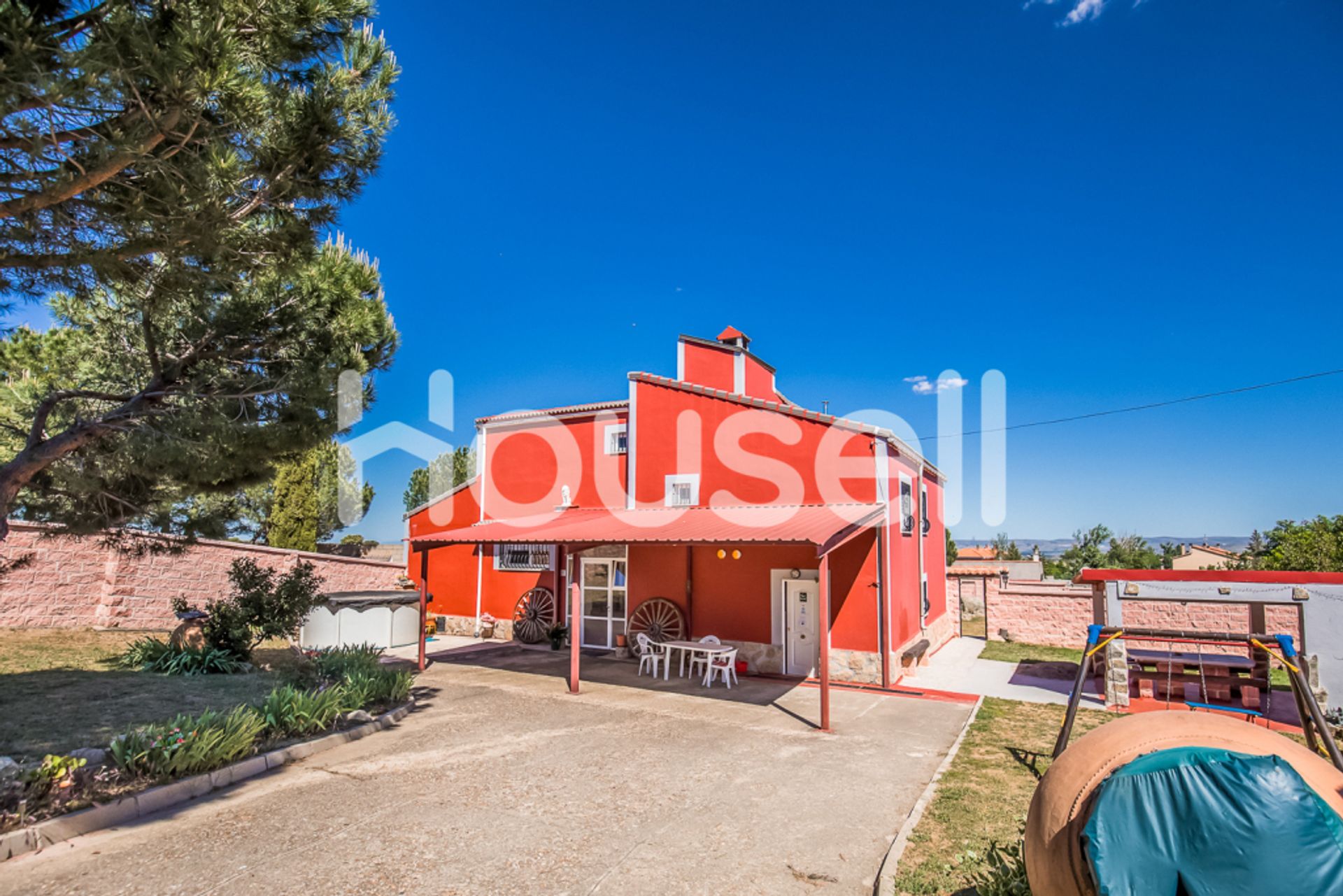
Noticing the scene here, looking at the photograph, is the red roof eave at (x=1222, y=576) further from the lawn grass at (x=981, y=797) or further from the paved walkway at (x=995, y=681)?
the lawn grass at (x=981, y=797)

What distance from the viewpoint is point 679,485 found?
15.5 meters

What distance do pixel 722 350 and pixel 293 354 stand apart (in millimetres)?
A: 11201

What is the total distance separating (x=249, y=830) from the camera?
19.9ft

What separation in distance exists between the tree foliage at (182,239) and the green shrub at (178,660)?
2874mm

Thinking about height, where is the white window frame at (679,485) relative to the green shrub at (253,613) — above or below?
above

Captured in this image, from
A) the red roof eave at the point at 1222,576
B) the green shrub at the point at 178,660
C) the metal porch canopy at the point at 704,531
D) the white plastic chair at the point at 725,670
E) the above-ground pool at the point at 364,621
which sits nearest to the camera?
the metal porch canopy at the point at 704,531

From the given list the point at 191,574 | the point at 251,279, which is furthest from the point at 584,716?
the point at 191,574

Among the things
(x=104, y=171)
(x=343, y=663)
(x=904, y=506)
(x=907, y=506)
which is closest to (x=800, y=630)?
(x=904, y=506)

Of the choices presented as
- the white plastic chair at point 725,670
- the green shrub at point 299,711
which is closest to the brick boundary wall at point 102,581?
the green shrub at point 299,711

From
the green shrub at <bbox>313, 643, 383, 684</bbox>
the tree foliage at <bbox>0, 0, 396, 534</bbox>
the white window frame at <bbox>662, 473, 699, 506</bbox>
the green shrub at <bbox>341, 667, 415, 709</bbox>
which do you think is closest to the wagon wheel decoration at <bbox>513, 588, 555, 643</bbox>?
the white window frame at <bbox>662, 473, 699, 506</bbox>

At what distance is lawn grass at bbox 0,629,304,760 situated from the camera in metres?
7.84

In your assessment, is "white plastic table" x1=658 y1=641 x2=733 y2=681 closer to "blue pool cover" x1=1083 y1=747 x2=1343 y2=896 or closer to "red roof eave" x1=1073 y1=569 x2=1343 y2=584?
"red roof eave" x1=1073 y1=569 x2=1343 y2=584

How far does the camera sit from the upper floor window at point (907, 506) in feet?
48.3

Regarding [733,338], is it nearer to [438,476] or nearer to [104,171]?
[104,171]
